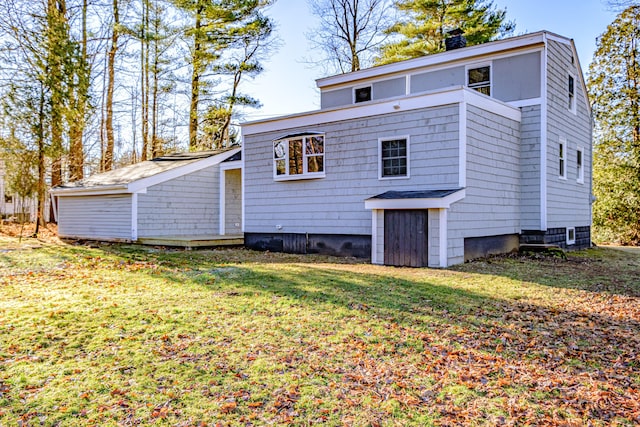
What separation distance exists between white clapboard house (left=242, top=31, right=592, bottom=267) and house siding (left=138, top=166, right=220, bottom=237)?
9.13 ft

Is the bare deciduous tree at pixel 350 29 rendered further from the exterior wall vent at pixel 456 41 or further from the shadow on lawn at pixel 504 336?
the shadow on lawn at pixel 504 336

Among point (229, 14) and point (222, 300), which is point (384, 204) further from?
point (229, 14)

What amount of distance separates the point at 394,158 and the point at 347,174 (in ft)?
4.35

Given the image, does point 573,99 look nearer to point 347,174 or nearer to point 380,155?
point 380,155

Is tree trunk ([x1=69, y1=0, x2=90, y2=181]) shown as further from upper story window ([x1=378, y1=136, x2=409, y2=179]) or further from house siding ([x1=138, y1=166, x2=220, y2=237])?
upper story window ([x1=378, y1=136, x2=409, y2=179])

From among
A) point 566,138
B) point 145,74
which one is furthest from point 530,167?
point 145,74

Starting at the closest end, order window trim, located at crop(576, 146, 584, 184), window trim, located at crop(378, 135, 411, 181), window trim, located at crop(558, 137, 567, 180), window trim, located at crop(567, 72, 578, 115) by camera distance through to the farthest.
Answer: window trim, located at crop(378, 135, 411, 181) → window trim, located at crop(558, 137, 567, 180) → window trim, located at crop(567, 72, 578, 115) → window trim, located at crop(576, 146, 584, 184)

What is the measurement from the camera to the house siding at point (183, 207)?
1441cm

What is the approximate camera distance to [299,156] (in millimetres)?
12414

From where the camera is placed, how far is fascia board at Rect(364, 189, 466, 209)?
9.18 metres

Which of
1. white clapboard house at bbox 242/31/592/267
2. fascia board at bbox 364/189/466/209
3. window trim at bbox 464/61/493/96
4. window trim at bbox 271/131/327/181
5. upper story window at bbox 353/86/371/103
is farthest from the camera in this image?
upper story window at bbox 353/86/371/103

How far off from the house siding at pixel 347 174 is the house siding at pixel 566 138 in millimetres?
3987

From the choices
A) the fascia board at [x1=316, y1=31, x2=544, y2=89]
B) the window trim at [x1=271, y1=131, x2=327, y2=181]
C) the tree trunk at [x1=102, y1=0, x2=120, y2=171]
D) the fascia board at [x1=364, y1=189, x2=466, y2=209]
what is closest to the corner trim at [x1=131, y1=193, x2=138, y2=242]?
the window trim at [x1=271, y1=131, x2=327, y2=181]

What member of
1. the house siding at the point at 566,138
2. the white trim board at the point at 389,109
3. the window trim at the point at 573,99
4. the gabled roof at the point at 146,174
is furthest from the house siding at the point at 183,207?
the window trim at the point at 573,99
